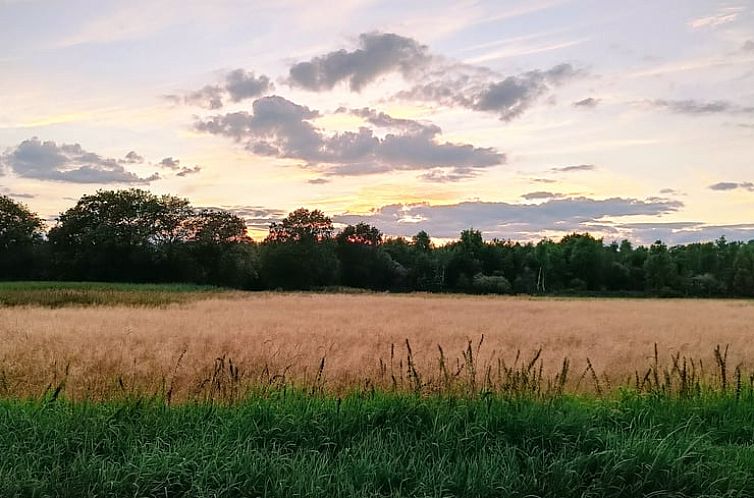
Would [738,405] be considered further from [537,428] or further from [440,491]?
[440,491]

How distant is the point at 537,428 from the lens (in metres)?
5.41

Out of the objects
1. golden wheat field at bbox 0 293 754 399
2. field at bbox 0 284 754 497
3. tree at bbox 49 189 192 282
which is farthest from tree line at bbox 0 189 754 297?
field at bbox 0 284 754 497

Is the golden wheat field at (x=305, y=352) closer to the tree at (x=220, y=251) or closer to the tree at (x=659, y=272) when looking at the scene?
the tree at (x=220, y=251)

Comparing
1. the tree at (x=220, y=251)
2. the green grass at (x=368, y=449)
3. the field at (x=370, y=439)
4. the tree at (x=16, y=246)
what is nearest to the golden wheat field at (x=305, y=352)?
the field at (x=370, y=439)

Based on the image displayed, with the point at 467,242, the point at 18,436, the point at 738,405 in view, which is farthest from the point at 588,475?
the point at 467,242

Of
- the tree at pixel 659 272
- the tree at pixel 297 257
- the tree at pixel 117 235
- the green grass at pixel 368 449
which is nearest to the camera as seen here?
the green grass at pixel 368 449

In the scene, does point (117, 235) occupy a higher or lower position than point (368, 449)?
higher

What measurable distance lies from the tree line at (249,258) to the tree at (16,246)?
133mm

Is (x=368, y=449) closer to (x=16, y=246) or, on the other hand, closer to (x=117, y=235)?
(x=117, y=235)

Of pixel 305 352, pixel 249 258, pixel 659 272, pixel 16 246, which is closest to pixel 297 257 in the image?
pixel 249 258

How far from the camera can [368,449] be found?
4.93m

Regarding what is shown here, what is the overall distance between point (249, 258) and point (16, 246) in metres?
32.0

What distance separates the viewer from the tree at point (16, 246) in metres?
76.3

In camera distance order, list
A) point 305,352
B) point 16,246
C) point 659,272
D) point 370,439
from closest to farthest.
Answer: point 370,439 → point 305,352 → point 16,246 → point 659,272
